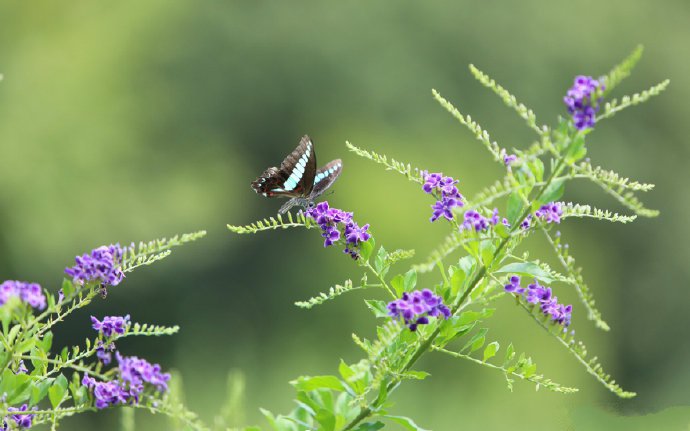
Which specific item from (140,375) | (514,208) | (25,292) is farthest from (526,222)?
(25,292)

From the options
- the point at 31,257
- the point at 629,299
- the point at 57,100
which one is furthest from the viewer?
the point at 629,299

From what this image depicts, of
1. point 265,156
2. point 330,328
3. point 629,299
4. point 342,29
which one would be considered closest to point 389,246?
point 330,328

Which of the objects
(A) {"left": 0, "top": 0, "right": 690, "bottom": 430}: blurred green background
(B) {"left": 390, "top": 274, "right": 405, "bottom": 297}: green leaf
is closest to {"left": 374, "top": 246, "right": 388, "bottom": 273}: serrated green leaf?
(B) {"left": 390, "top": 274, "right": 405, "bottom": 297}: green leaf

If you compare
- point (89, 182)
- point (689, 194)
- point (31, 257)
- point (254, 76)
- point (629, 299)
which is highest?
point (254, 76)

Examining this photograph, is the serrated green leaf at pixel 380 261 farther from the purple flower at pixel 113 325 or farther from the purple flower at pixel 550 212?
the purple flower at pixel 113 325

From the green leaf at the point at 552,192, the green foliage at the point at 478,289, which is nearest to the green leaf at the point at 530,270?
the green foliage at the point at 478,289

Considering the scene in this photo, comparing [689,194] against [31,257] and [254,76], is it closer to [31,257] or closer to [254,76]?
[254,76]
